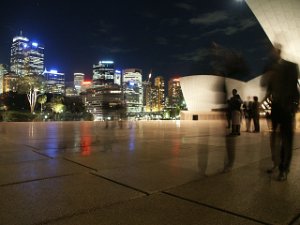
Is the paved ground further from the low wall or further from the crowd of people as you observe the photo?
the low wall

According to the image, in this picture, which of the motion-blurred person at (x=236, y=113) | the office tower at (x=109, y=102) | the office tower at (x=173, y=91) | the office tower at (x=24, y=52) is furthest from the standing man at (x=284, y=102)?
the office tower at (x=24, y=52)

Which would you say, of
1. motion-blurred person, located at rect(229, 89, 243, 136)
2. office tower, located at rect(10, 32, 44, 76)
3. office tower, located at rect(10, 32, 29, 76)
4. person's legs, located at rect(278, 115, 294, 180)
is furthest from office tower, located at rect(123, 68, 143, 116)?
office tower, located at rect(10, 32, 29, 76)

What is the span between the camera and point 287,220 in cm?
221

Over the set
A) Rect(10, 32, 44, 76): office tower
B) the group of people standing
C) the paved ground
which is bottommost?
the paved ground

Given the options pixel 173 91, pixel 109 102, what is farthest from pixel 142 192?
pixel 173 91

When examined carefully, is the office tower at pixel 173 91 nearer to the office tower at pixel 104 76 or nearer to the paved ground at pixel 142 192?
the office tower at pixel 104 76

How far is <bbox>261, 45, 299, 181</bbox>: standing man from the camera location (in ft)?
12.3

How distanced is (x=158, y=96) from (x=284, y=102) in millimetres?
137719

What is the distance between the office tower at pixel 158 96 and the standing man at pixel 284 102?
12548 centimetres

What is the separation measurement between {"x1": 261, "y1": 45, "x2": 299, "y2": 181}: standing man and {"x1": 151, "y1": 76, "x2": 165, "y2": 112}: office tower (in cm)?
12548

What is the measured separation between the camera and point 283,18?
20922 millimetres

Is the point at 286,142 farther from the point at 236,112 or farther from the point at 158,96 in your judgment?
the point at 158,96

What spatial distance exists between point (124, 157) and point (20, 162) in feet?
5.30

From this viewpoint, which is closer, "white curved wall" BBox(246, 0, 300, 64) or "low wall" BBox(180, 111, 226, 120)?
"white curved wall" BBox(246, 0, 300, 64)
